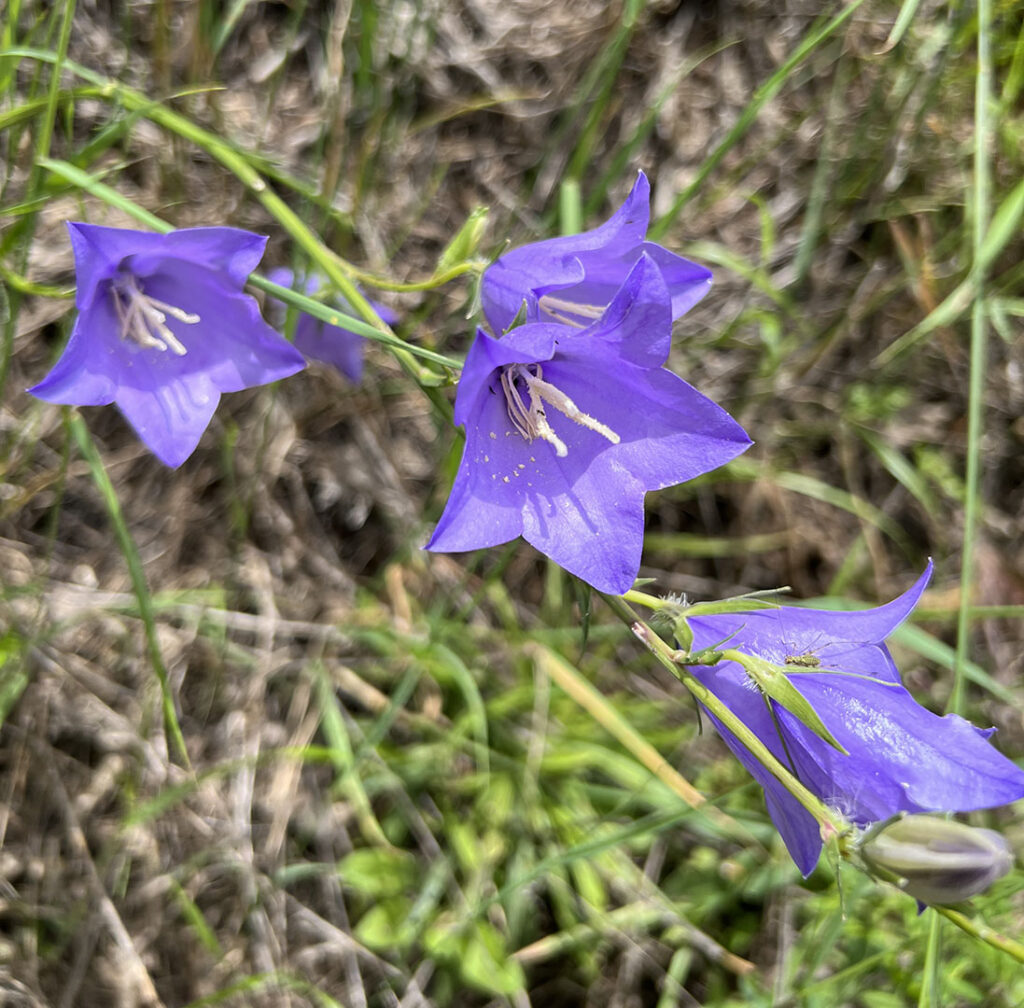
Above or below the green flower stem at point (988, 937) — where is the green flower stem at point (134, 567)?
below

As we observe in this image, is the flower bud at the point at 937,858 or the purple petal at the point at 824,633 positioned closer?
the flower bud at the point at 937,858

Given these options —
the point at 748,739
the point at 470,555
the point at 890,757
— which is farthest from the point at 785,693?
the point at 470,555

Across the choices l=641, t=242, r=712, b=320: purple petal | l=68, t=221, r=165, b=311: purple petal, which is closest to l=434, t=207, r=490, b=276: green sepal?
l=641, t=242, r=712, b=320: purple petal

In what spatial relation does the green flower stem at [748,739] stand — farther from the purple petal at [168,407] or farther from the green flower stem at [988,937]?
the purple petal at [168,407]

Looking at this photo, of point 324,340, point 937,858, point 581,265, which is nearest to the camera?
point 937,858

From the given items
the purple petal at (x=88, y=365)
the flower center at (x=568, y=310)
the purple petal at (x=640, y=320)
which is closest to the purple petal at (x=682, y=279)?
the flower center at (x=568, y=310)

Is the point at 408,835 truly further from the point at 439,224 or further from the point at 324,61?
the point at 324,61

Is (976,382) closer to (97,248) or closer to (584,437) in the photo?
(584,437)
